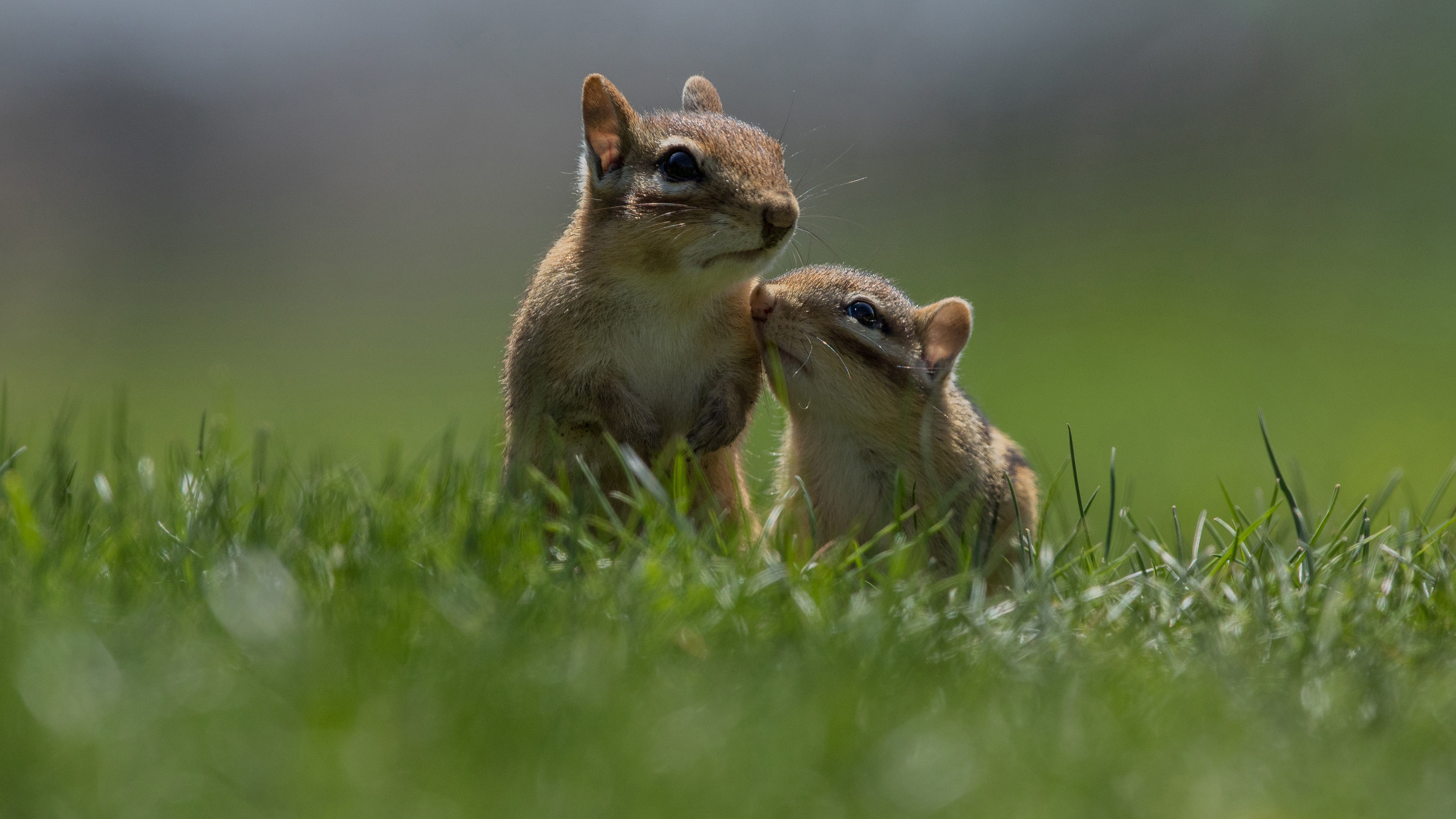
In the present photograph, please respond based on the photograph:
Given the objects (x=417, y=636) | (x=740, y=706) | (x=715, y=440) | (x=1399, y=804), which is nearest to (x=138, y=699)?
(x=417, y=636)

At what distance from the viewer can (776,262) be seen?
464cm

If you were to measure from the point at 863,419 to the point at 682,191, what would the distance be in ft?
3.51

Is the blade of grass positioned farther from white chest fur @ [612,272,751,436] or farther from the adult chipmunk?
white chest fur @ [612,272,751,436]

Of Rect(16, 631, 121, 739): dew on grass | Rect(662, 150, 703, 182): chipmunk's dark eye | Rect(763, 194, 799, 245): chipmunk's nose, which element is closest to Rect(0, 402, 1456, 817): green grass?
Rect(16, 631, 121, 739): dew on grass

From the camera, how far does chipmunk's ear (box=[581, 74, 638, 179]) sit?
16.3 feet

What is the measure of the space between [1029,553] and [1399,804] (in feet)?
6.02

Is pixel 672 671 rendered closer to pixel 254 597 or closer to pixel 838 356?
pixel 254 597

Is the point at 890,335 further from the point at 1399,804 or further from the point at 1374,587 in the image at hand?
the point at 1399,804

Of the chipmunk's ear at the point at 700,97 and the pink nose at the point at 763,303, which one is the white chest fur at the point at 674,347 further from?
the chipmunk's ear at the point at 700,97

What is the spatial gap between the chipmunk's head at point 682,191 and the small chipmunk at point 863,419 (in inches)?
14.3

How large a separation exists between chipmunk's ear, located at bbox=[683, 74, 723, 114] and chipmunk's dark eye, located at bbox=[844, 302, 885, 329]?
1174mm

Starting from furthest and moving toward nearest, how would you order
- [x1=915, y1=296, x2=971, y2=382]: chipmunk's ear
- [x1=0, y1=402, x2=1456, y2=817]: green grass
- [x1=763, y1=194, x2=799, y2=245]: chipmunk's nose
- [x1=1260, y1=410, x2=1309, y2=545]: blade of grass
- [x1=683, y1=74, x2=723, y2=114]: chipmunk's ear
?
[x1=683, y1=74, x2=723, y2=114]: chipmunk's ear < [x1=915, y1=296, x2=971, y2=382]: chipmunk's ear < [x1=763, y1=194, x2=799, y2=245]: chipmunk's nose < [x1=1260, y1=410, x2=1309, y2=545]: blade of grass < [x1=0, y1=402, x2=1456, y2=817]: green grass

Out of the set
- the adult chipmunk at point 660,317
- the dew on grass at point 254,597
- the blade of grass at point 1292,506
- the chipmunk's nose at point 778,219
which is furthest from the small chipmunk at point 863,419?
the dew on grass at point 254,597

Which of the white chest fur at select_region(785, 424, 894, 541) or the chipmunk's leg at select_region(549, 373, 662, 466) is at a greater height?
the chipmunk's leg at select_region(549, 373, 662, 466)
